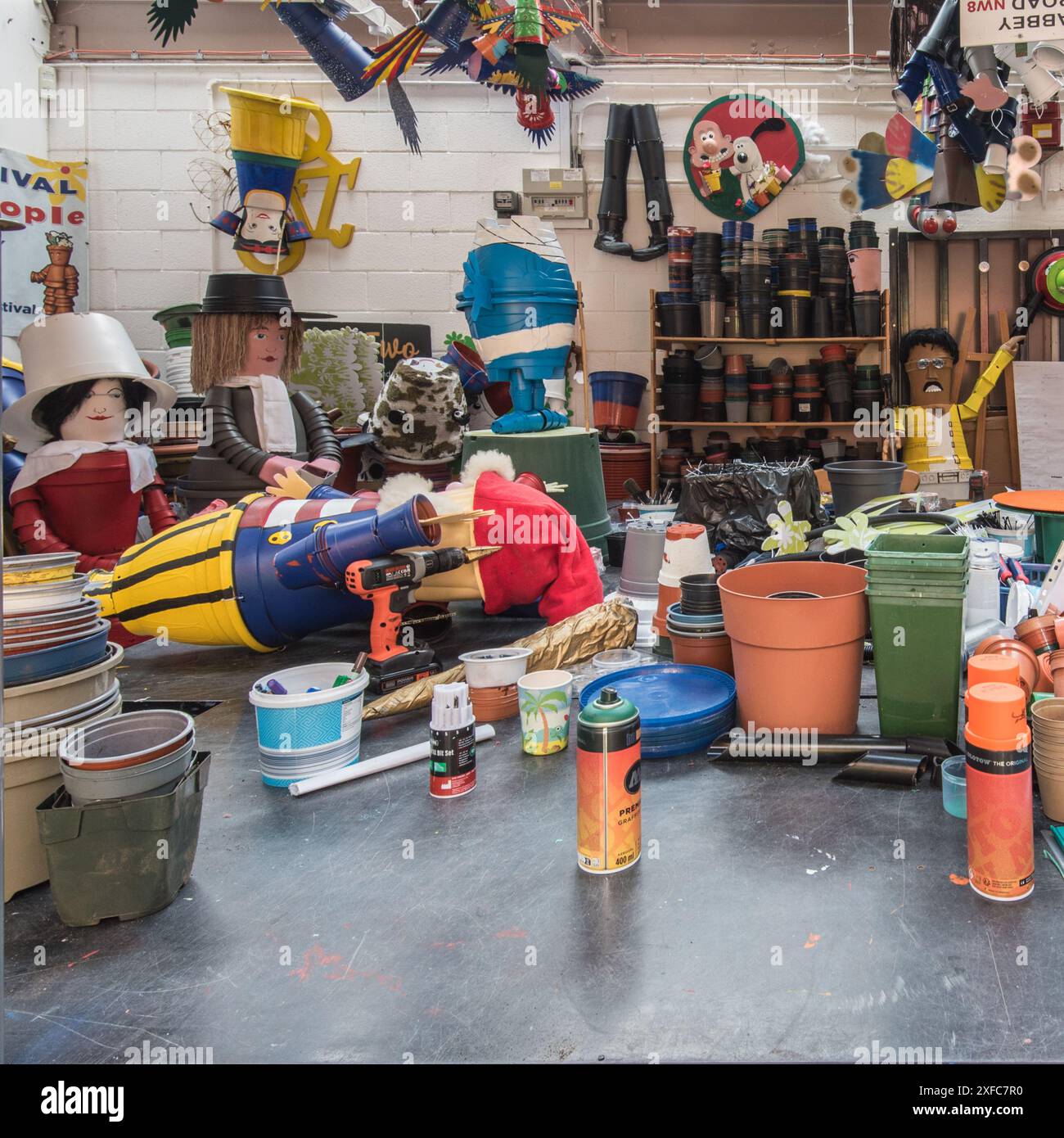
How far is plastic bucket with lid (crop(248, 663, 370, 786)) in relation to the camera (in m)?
1.48

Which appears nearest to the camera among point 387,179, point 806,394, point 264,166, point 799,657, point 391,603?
point 799,657

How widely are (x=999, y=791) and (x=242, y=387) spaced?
274cm

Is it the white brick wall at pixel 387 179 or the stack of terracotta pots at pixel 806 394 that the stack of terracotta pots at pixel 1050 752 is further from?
the white brick wall at pixel 387 179

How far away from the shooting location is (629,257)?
5.70 metres

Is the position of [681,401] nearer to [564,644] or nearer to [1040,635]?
[564,644]

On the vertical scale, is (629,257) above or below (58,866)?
above

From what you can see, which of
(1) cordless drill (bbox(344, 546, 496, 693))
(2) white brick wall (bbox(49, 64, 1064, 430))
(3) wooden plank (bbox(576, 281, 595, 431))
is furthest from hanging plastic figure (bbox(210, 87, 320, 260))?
(1) cordless drill (bbox(344, 546, 496, 693))

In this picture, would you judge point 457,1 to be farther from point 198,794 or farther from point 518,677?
point 198,794

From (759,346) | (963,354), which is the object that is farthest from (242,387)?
(963,354)

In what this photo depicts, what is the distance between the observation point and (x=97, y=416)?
9.54 feet

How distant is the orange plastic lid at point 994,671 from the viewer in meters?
1.12

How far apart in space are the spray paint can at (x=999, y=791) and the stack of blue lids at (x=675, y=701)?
0.53 m
